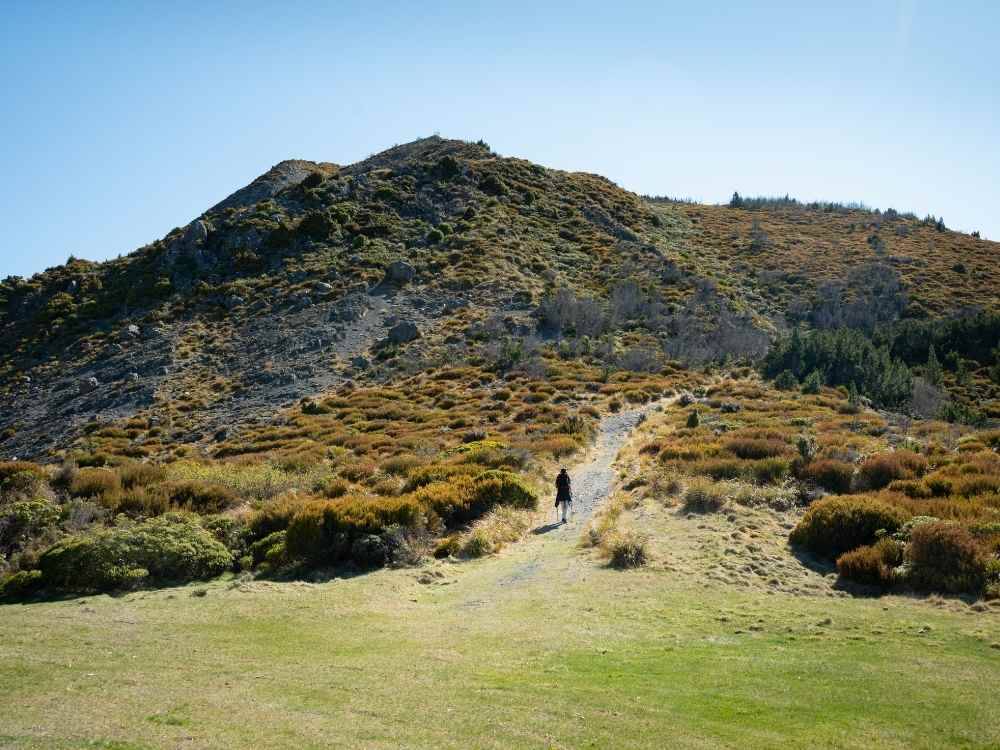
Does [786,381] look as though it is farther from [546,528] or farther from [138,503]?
[138,503]

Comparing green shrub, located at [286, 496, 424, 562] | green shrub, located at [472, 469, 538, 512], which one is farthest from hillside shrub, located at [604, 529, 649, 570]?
green shrub, located at [472, 469, 538, 512]

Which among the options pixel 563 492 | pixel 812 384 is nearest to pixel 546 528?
pixel 563 492

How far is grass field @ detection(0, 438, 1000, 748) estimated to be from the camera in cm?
705

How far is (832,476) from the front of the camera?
20.5m

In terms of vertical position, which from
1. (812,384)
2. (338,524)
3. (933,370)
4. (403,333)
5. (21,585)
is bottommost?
(21,585)

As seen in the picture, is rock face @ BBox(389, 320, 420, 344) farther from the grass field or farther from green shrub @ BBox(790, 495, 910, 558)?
green shrub @ BBox(790, 495, 910, 558)

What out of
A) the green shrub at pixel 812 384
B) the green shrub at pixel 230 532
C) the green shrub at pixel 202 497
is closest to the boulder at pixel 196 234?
the green shrub at pixel 202 497

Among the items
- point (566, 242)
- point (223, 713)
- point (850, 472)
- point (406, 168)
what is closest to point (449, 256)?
point (566, 242)

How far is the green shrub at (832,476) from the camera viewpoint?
20.4 m

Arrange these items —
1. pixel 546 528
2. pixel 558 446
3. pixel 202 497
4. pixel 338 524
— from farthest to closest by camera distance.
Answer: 1. pixel 558 446
2. pixel 202 497
3. pixel 546 528
4. pixel 338 524

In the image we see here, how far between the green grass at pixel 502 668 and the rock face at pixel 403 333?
37.0 m

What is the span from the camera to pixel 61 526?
704 inches

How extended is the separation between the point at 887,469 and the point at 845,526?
5732mm

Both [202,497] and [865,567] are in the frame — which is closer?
[865,567]
